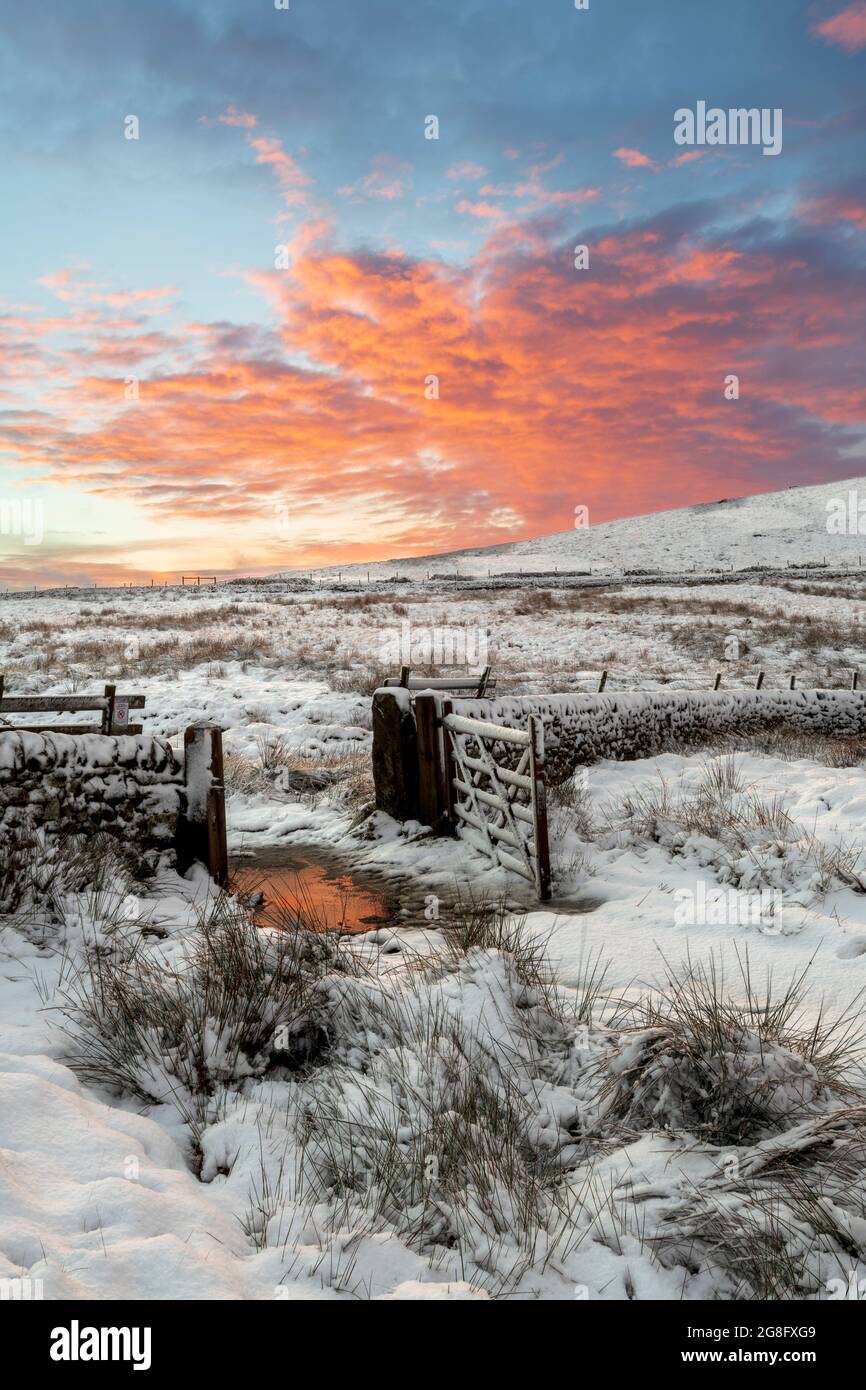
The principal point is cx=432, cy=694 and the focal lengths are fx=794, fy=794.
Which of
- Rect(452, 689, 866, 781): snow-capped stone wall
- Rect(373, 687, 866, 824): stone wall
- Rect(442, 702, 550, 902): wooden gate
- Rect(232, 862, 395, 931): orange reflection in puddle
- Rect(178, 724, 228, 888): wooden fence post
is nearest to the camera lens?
Rect(232, 862, 395, 931): orange reflection in puddle

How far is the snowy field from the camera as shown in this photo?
2.62m

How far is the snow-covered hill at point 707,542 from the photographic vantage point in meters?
77.0

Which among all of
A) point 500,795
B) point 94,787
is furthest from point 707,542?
point 94,787

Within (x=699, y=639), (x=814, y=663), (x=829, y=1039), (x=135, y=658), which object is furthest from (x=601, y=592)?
(x=829, y=1039)

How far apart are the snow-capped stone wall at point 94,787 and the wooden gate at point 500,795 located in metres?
3.09

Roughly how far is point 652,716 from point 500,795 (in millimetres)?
5142

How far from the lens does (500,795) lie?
8.09 metres

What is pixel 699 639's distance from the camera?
27.1 meters

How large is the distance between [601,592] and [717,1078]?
44.3 meters

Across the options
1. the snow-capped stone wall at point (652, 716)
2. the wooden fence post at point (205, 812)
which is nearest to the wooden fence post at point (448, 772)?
the snow-capped stone wall at point (652, 716)

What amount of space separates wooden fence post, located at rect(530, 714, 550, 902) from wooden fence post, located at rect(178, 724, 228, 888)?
281 cm

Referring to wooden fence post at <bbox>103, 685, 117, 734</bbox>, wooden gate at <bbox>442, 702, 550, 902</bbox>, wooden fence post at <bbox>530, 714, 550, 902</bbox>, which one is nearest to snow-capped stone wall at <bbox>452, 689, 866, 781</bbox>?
wooden gate at <bbox>442, 702, 550, 902</bbox>

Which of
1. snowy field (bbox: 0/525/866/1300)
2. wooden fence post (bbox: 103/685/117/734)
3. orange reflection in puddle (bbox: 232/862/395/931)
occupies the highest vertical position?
wooden fence post (bbox: 103/685/117/734)

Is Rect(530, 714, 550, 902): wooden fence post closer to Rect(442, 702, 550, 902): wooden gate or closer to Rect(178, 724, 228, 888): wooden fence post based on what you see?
Rect(442, 702, 550, 902): wooden gate
